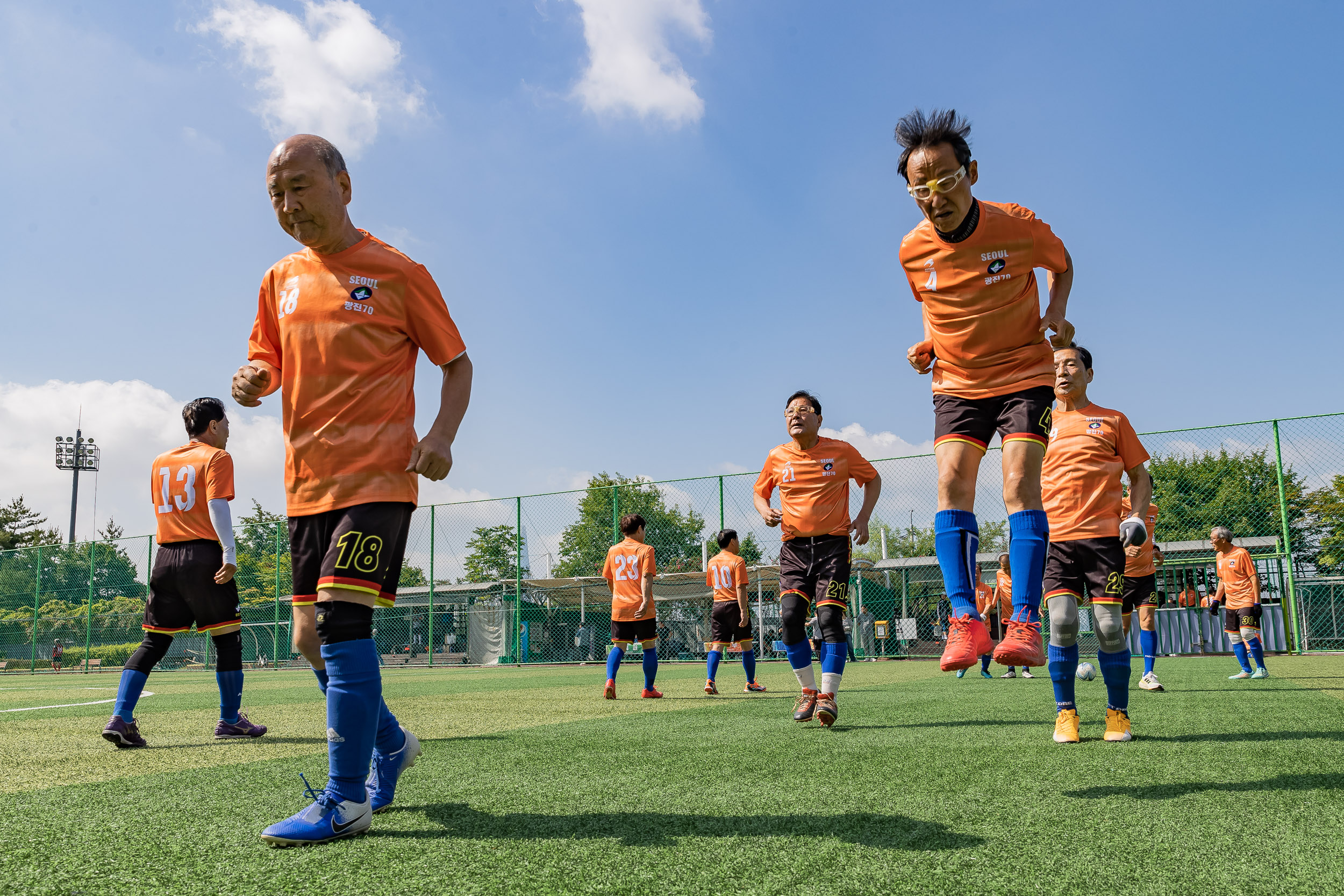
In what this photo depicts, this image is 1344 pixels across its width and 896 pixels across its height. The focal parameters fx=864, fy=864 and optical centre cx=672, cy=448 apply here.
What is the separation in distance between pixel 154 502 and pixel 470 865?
4.71 m

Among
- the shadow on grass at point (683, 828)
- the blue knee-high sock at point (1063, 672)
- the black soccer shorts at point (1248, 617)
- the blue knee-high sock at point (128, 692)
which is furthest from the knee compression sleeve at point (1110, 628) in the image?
the black soccer shorts at point (1248, 617)

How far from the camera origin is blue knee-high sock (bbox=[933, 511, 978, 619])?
3.51 meters

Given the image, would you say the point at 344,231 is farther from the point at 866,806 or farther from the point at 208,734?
the point at 208,734

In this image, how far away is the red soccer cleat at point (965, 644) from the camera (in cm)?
319

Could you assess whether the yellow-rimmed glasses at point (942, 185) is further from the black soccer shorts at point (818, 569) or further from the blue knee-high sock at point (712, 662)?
the blue knee-high sock at point (712, 662)

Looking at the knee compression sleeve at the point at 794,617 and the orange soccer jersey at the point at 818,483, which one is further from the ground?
the orange soccer jersey at the point at 818,483

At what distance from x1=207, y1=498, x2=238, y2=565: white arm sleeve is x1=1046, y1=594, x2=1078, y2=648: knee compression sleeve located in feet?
16.4

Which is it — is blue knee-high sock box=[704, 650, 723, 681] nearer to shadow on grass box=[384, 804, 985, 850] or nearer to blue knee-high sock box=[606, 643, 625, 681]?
blue knee-high sock box=[606, 643, 625, 681]

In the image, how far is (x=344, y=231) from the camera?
2.90 metres

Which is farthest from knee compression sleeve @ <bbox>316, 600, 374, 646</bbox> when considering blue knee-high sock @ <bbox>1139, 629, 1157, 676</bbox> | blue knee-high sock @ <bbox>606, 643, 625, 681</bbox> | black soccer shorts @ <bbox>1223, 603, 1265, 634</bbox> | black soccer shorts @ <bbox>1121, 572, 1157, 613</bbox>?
black soccer shorts @ <bbox>1223, 603, 1265, 634</bbox>

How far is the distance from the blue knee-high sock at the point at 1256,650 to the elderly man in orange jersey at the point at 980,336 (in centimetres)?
818

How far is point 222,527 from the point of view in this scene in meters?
5.62

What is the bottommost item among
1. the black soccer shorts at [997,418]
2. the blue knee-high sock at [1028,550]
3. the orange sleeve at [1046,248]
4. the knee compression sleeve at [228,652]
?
the knee compression sleeve at [228,652]

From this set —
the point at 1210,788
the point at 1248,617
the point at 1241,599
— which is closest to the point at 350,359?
the point at 1210,788
